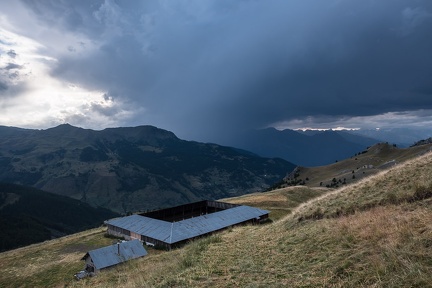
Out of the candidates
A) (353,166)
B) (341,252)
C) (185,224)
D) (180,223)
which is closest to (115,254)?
(180,223)

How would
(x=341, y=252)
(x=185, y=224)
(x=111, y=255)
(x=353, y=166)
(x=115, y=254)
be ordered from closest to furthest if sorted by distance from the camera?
(x=341, y=252) → (x=115, y=254) → (x=111, y=255) → (x=185, y=224) → (x=353, y=166)

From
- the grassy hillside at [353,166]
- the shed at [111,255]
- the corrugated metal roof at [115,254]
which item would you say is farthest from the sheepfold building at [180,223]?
the grassy hillside at [353,166]

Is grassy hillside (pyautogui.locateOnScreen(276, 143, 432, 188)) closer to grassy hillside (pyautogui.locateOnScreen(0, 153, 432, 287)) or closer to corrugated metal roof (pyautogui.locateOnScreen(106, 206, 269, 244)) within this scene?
corrugated metal roof (pyautogui.locateOnScreen(106, 206, 269, 244))

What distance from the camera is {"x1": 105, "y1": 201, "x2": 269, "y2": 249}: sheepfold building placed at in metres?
45.7

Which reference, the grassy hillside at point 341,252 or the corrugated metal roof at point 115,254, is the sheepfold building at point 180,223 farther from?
the grassy hillside at point 341,252

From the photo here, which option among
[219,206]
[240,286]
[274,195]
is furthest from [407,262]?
[274,195]

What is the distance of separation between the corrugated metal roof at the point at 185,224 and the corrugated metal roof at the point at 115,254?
594 cm

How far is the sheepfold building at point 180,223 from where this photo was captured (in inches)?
1799

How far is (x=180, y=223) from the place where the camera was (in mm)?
48594

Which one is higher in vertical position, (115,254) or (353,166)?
(353,166)

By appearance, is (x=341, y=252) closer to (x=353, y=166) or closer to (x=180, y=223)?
(x=180, y=223)

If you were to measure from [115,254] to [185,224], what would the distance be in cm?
1383

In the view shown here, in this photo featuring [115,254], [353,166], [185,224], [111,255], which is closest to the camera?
[115,254]

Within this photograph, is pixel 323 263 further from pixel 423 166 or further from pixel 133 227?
pixel 133 227
